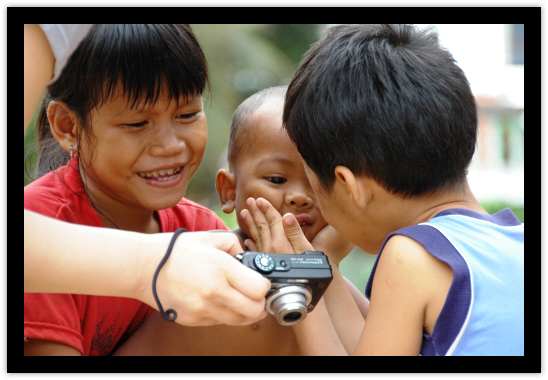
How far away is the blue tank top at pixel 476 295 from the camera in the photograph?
113cm

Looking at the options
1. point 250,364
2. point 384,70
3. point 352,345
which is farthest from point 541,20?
point 250,364

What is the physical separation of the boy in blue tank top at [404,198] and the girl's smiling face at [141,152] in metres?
0.27

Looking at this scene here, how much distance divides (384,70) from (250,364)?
0.82 metres

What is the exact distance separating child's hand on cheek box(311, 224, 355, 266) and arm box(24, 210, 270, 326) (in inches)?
29.3

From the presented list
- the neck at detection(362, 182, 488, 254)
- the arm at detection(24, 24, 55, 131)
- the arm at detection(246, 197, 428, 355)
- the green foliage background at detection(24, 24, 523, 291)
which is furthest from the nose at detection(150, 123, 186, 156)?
the green foliage background at detection(24, 24, 523, 291)

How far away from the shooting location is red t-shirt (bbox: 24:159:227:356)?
1269 millimetres

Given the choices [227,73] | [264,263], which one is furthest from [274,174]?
[227,73]

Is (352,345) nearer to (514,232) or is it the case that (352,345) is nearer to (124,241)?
(514,232)

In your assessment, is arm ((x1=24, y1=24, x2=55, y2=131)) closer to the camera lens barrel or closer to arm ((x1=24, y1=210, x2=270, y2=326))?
arm ((x1=24, y1=210, x2=270, y2=326))

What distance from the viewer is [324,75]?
4.83 feet

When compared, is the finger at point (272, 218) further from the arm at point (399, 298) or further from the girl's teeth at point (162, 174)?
the arm at point (399, 298)

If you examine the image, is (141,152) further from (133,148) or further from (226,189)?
(226,189)

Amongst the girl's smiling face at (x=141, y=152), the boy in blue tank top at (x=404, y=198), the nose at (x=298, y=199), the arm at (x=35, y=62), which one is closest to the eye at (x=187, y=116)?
the girl's smiling face at (x=141, y=152)

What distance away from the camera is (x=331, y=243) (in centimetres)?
180
